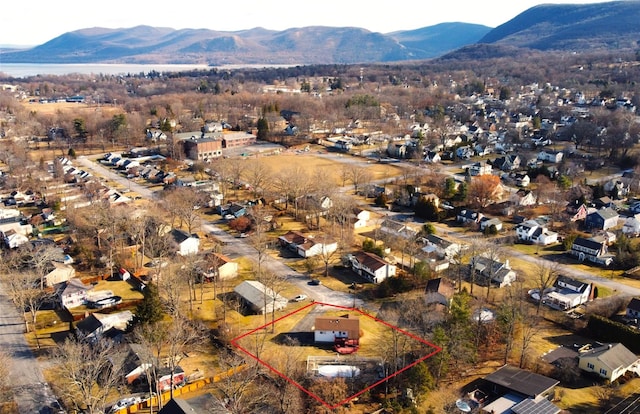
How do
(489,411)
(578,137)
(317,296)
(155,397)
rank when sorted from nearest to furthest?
(489,411), (155,397), (317,296), (578,137)

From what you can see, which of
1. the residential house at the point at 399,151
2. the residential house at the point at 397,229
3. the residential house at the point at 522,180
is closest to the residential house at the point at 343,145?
the residential house at the point at 399,151

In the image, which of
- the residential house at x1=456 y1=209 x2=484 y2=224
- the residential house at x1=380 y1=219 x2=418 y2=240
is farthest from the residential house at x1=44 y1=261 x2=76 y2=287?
the residential house at x1=456 y1=209 x2=484 y2=224

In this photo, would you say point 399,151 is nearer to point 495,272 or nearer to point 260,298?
point 495,272

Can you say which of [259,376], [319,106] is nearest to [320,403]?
[259,376]

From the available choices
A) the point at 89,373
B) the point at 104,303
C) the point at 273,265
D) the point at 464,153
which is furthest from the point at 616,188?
the point at 89,373

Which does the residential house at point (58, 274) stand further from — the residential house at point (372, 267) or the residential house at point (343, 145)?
the residential house at point (343, 145)

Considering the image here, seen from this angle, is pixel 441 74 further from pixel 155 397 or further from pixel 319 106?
pixel 155 397
